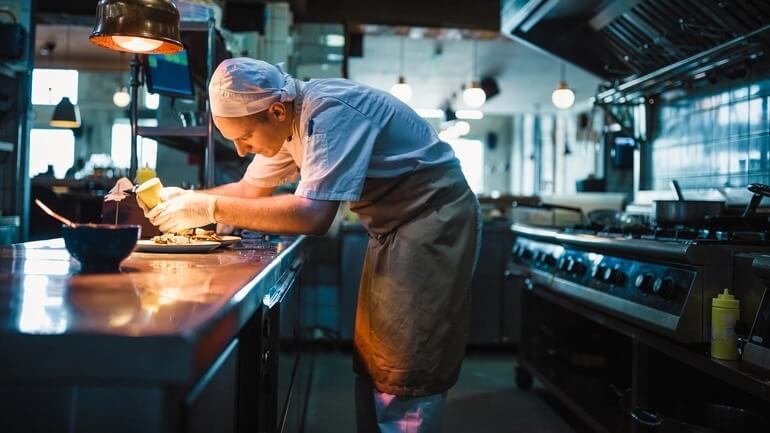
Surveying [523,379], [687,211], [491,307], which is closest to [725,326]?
[687,211]

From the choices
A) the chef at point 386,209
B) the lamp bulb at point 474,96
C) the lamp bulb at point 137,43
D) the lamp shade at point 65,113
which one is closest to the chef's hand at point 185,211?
the chef at point 386,209

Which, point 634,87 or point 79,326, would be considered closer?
point 79,326

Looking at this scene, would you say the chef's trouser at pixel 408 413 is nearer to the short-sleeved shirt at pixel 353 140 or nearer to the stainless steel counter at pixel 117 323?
the short-sleeved shirt at pixel 353 140

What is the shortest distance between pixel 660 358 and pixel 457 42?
18.8 ft

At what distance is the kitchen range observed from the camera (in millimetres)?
1633

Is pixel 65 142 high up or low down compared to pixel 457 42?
down

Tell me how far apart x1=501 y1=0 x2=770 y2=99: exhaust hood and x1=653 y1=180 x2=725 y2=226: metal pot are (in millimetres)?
620

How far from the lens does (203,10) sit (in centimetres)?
249

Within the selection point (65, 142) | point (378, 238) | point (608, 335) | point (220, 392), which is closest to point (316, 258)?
point (608, 335)

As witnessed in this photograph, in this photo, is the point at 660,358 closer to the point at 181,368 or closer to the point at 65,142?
the point at 181,368

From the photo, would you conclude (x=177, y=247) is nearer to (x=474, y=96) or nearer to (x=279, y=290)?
(x=279, y=290)

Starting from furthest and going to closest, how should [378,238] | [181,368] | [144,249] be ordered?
[378,238], [144,249], [181,368]

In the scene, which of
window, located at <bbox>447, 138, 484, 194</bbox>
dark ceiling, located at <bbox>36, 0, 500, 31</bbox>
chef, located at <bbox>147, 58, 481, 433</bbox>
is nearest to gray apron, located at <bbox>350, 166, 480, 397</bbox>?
chef, located at <bbox>147, 58, 481, 433</bbox>

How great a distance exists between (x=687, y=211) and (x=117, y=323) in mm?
2134
